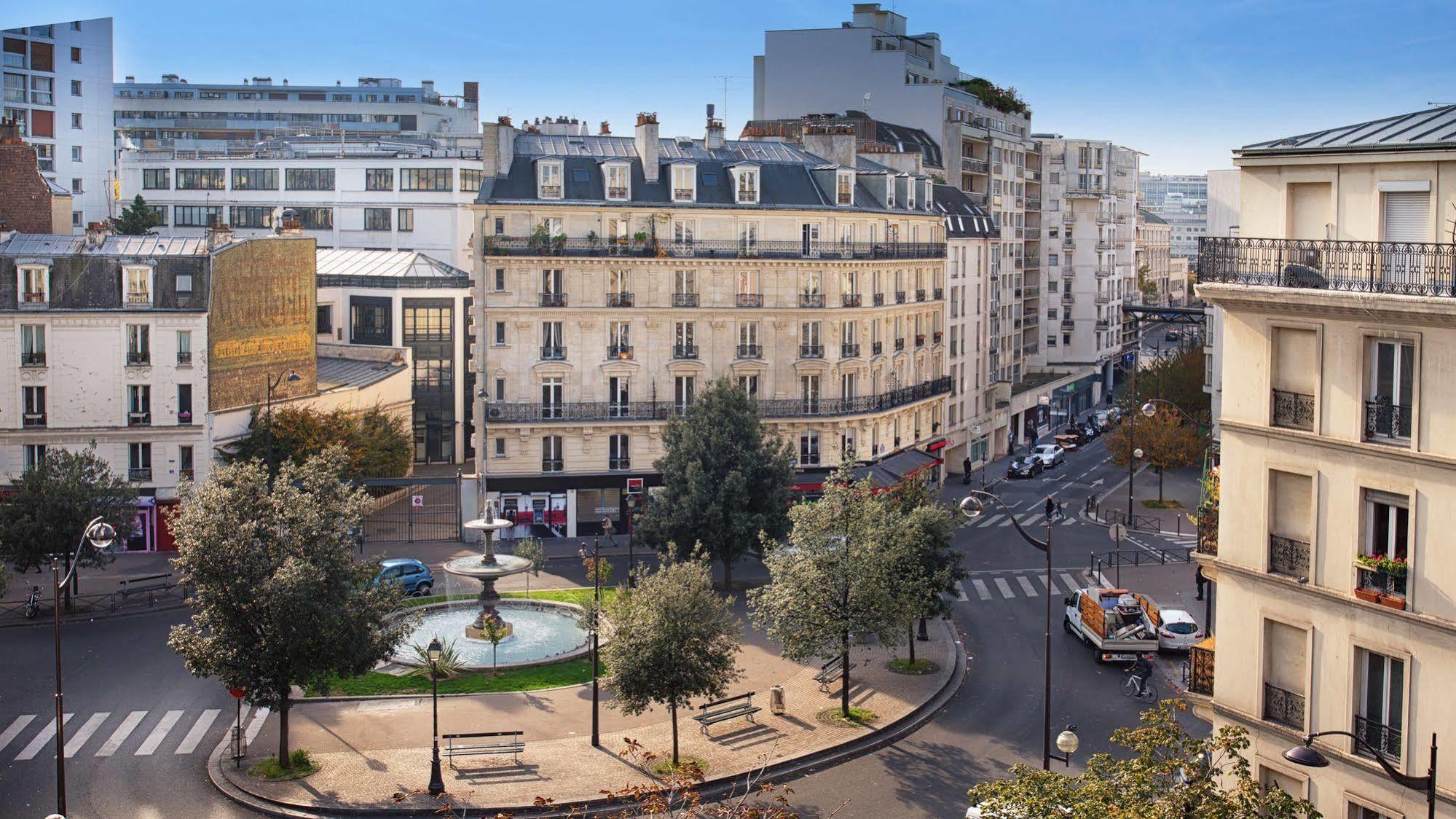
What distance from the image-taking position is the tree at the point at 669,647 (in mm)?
32250

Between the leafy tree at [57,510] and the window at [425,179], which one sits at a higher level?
the window at [425,179]

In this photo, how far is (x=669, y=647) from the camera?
3225 cm

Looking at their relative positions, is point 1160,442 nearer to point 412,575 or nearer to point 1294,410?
point 412,575

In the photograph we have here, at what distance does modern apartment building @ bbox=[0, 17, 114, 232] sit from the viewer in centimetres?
8594

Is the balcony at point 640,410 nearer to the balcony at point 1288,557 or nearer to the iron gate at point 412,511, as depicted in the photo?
the iron gate at point 412,511

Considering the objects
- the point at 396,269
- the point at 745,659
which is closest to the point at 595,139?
the point at 396,269

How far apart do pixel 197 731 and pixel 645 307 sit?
26486 mm

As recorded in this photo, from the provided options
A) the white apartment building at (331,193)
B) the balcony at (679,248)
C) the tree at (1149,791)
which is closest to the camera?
the tree at (1149,791)

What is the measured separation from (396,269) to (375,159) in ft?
65.2

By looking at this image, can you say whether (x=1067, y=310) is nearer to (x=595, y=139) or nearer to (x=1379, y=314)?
(x=595, y=139)

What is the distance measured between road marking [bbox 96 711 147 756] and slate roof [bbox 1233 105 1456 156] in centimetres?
2610

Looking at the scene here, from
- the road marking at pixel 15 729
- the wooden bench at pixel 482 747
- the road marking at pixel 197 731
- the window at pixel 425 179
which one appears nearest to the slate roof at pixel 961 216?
the window at pixel 425 179

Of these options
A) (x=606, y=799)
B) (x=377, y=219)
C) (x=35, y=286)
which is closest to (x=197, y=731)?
(x=606, y=799)

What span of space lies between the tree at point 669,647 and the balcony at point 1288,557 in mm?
14475
